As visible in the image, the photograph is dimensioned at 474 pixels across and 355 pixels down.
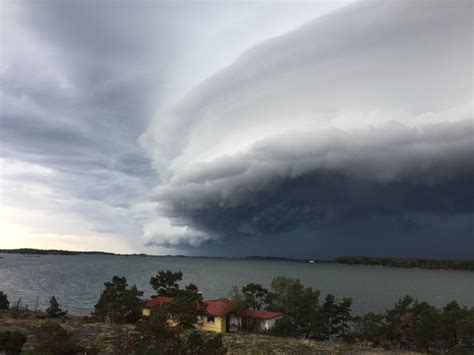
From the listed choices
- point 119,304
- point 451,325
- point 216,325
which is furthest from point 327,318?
point 119,304

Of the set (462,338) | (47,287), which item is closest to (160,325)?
(462,338)

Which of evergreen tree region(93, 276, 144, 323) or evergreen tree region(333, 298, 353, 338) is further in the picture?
evergreen tree region(93, 276, 144, 323)

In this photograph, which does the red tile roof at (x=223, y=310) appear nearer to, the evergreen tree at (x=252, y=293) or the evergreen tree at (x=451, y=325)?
the evergreen tree at (x=252, y=293)

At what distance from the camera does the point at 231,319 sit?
5884 centimetres

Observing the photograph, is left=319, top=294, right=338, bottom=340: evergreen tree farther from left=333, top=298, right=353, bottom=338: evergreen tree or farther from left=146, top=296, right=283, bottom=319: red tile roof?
left=146, top=296, right=283, bottom=319: red tile roof

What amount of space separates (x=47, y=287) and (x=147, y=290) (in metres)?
36.1

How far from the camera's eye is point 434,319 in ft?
165

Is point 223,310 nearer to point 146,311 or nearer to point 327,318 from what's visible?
point 146,311

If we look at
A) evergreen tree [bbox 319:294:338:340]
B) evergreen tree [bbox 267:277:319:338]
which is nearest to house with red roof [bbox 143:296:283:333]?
evergreen tree [bbox 267:277:319:338]

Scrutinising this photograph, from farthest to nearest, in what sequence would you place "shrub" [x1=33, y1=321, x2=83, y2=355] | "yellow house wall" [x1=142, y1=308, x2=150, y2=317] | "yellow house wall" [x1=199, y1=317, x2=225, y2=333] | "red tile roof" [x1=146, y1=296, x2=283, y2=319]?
"yellow house wall" [x1=142, y1=308, x2=150, y2=317] → "yellow house wall" [x1=199, y1=317, x2=225, y2=333] → "red tile roof" [x1=146, y1=296, x2=283, y2=319] → "shrub" [x1=33, y1=321, x2=83, y2=355]

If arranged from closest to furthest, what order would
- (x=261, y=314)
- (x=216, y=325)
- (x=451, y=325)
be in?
(x=451, y=325) → (x=216, y=325) → (x=261, y=314)

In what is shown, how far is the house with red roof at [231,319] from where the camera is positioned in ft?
185

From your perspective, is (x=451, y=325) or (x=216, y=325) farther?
(x=216, y=325)

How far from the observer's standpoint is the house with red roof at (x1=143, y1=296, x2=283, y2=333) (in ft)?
185
